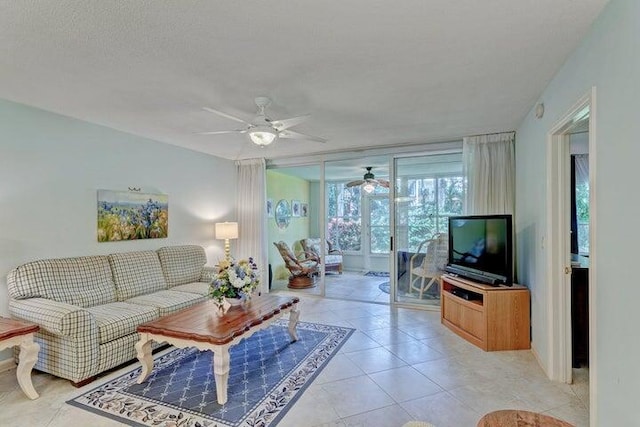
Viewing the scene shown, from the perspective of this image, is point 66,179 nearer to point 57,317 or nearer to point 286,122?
point 57,317

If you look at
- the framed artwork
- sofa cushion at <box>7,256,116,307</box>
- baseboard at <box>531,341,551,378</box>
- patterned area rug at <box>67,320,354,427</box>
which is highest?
the framed artwork

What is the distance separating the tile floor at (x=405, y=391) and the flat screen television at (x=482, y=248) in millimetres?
789

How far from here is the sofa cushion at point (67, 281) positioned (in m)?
2.93

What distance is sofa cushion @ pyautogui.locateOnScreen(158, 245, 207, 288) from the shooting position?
4.30 meters

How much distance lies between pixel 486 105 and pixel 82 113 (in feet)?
13.4

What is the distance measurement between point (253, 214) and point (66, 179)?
285 centimetres

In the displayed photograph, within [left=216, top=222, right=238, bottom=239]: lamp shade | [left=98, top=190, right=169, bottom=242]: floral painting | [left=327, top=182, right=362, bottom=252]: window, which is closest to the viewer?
[left=98, top=190, right=169, bottom=242]: floral painting

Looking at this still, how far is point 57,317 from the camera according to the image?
8.50 ft

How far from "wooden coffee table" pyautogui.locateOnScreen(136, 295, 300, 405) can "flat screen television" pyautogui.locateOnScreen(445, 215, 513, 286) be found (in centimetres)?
226

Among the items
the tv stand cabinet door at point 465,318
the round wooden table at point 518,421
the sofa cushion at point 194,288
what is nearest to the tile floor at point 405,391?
the tv stand cabinet door at point 465,318

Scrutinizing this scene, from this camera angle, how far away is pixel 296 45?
2053 mm

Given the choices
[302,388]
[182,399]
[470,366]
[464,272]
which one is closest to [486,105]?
[464,272]

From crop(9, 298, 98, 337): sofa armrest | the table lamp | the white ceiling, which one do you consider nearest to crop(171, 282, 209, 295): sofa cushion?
the table lamp

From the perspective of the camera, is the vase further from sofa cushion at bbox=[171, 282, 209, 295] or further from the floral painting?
the floral painting
